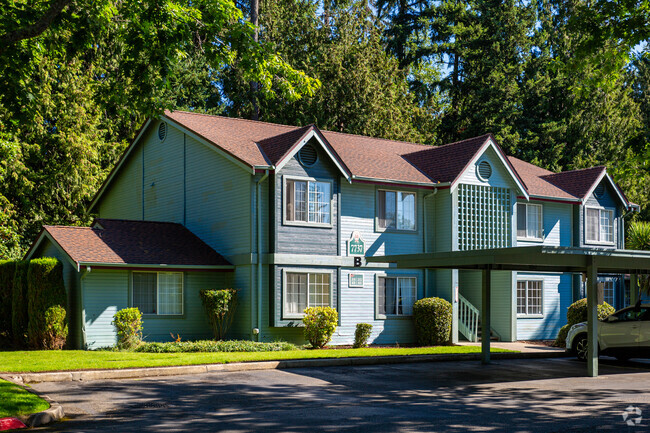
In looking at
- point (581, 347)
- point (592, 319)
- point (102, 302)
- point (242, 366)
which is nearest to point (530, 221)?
point (581, 347)

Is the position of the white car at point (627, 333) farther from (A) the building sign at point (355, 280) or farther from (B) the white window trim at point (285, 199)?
(B) the white window trim at point (285, 199)

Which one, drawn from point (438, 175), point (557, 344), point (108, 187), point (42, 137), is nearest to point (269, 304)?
point (438, 175)

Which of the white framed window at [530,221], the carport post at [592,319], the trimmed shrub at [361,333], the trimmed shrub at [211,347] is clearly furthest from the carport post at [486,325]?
the white framed window at [530,221]

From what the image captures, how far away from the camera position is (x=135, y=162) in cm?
3219

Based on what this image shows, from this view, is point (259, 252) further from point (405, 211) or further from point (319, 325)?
point (405, 211)

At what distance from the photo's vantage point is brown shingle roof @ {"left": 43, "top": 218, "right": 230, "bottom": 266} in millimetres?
23500

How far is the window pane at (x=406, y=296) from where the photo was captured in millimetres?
27172

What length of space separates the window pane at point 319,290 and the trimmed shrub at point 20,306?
8.92 metres

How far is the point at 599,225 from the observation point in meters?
33.2

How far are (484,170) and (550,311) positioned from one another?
6857mm

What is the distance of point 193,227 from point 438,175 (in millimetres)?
9171

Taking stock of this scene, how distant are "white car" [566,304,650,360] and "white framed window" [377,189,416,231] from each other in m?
8.32

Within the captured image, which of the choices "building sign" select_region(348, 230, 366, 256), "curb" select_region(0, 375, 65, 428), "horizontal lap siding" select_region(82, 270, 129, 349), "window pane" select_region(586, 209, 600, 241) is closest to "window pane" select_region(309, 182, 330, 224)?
"building sign" select_region(348, 230, 366, 256)

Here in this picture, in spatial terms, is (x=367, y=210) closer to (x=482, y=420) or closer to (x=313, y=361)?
(x=313, y=361)
